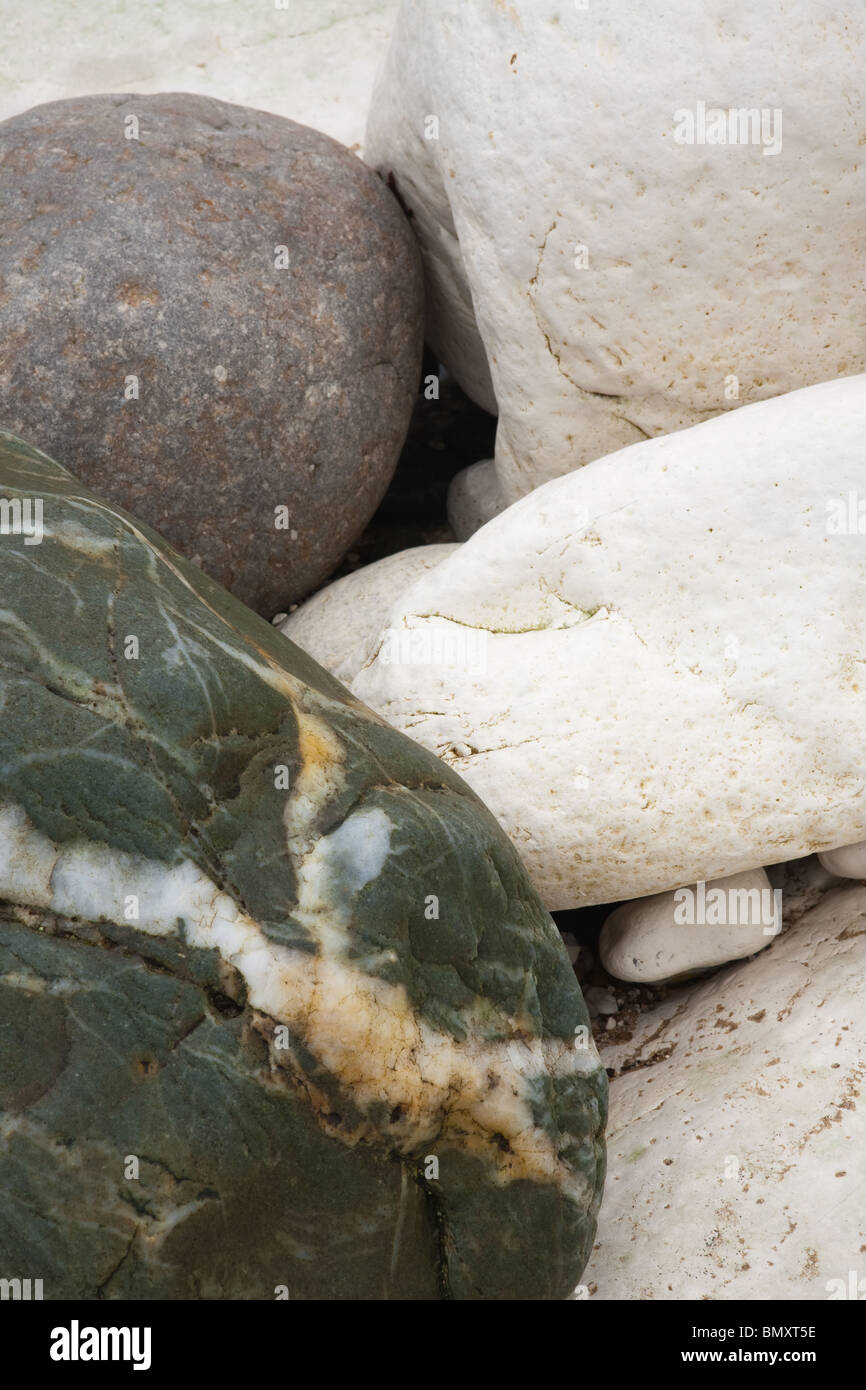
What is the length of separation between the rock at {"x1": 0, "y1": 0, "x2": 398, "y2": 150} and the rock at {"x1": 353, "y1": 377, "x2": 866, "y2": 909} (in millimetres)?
3005

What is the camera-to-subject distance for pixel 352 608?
11.0 feet

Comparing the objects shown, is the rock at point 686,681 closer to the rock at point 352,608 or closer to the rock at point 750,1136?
the rock at point 750,1136

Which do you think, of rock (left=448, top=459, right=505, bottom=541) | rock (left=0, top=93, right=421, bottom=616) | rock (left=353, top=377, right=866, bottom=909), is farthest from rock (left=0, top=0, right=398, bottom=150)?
rock (left=353, top=377, right=866, bottom=909)

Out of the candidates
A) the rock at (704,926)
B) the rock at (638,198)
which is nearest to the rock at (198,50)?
the rock at (638,198)

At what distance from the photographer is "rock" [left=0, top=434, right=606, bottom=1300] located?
1.86 m

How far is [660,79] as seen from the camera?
9.03 feet

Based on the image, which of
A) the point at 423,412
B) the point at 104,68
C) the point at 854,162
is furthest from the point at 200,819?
the point at 104,68

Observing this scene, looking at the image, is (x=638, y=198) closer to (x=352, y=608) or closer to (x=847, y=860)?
(x=352, y=608)

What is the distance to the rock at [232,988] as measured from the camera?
1.86 meters

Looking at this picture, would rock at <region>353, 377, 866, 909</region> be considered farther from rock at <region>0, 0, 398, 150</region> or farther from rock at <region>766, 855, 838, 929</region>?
rock at <region>0, 0, 398, 150</region>

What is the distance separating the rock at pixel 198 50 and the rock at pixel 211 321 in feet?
5.65

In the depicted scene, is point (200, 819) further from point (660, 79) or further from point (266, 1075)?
point (660, 79)

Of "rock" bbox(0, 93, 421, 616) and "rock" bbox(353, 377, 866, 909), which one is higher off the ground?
"rock" bbox(0, 93, 421, 616)

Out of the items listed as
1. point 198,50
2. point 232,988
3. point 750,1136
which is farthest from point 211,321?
point 198,50
